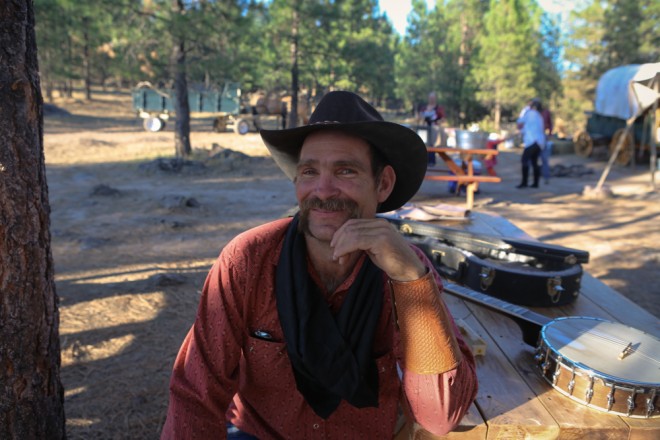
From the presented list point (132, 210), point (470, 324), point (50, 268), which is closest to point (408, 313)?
point (470, 324)

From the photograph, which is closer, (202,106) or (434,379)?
(434,379)

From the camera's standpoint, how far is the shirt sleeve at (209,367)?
59.9 inches

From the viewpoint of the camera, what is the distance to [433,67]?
2980cm

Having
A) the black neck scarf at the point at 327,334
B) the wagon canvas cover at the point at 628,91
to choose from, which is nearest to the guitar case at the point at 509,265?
the black neck scarf at the point at 327,334

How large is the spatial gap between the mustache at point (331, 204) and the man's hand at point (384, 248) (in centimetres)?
21

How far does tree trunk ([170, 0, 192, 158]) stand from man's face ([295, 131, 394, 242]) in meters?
11.2

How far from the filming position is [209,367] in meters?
1.57

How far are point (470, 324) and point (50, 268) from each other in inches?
71.0

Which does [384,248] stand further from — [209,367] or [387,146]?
[209,367]

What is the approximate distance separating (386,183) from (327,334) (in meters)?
0.68

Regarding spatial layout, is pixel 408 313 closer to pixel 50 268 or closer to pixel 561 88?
pixel 50 268

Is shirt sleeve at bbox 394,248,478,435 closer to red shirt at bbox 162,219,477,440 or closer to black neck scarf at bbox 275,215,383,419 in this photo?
red shirt at bbox 162,219,477,440

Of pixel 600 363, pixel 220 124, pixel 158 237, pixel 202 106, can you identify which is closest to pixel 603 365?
pixel 600 363

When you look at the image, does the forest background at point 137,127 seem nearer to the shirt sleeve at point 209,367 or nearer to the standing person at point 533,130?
the shirt sleeve at point 209,367
